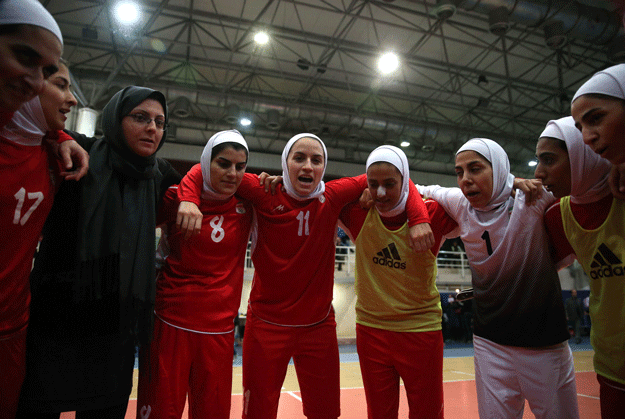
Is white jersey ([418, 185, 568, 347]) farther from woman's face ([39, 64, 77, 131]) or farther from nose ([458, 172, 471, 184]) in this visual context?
woman's face ([39, 64, 77, 131])

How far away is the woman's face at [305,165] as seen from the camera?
2719mm

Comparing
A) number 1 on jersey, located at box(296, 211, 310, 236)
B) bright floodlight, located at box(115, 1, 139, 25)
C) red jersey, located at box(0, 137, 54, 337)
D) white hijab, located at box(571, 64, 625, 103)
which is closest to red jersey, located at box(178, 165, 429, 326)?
number 1 on jersey, located at box(296, 211, 310, 236)

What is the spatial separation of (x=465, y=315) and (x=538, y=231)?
40.1 ft

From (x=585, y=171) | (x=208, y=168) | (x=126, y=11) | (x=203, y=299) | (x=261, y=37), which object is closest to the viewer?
(x=585, y=171)

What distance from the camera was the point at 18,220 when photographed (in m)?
1.68

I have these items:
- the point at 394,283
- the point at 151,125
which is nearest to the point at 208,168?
the point at 151,125

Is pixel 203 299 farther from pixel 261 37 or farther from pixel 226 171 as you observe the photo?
pixel 261 37

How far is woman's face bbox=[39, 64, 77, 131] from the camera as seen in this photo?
1806 mm

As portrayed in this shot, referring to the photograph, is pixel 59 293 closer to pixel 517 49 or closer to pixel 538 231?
pixel 538 231

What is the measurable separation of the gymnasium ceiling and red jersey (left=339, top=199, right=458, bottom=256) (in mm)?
7657

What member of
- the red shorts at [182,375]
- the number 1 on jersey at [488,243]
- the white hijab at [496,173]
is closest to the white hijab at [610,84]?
the white hijab at [496,173]

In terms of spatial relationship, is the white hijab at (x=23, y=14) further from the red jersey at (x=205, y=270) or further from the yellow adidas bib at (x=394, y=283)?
the yellow adidas bib at (x=394, y=283)

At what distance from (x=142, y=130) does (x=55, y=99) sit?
0.45m

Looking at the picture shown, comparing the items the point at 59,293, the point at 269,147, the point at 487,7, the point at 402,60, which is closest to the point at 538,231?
the point at 59,293
